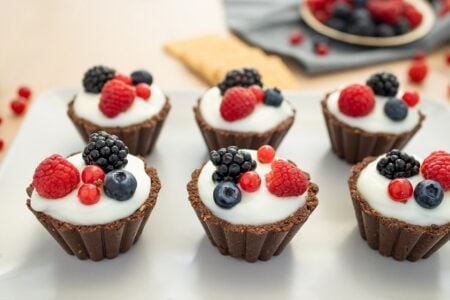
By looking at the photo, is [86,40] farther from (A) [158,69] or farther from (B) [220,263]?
(B) [220,263]

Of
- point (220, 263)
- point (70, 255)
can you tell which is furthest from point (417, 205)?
point (70, 255)

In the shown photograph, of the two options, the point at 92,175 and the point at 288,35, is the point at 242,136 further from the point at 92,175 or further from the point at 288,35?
the point at 288,35

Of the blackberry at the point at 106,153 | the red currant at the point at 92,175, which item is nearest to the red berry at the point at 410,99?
the blackberry at the point at 106,153

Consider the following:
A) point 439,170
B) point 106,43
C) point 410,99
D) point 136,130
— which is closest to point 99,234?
point 136,130

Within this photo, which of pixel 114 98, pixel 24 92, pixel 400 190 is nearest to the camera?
pixel 400 190

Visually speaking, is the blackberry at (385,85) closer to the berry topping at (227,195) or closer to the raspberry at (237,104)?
the raspberry at (237,104)
